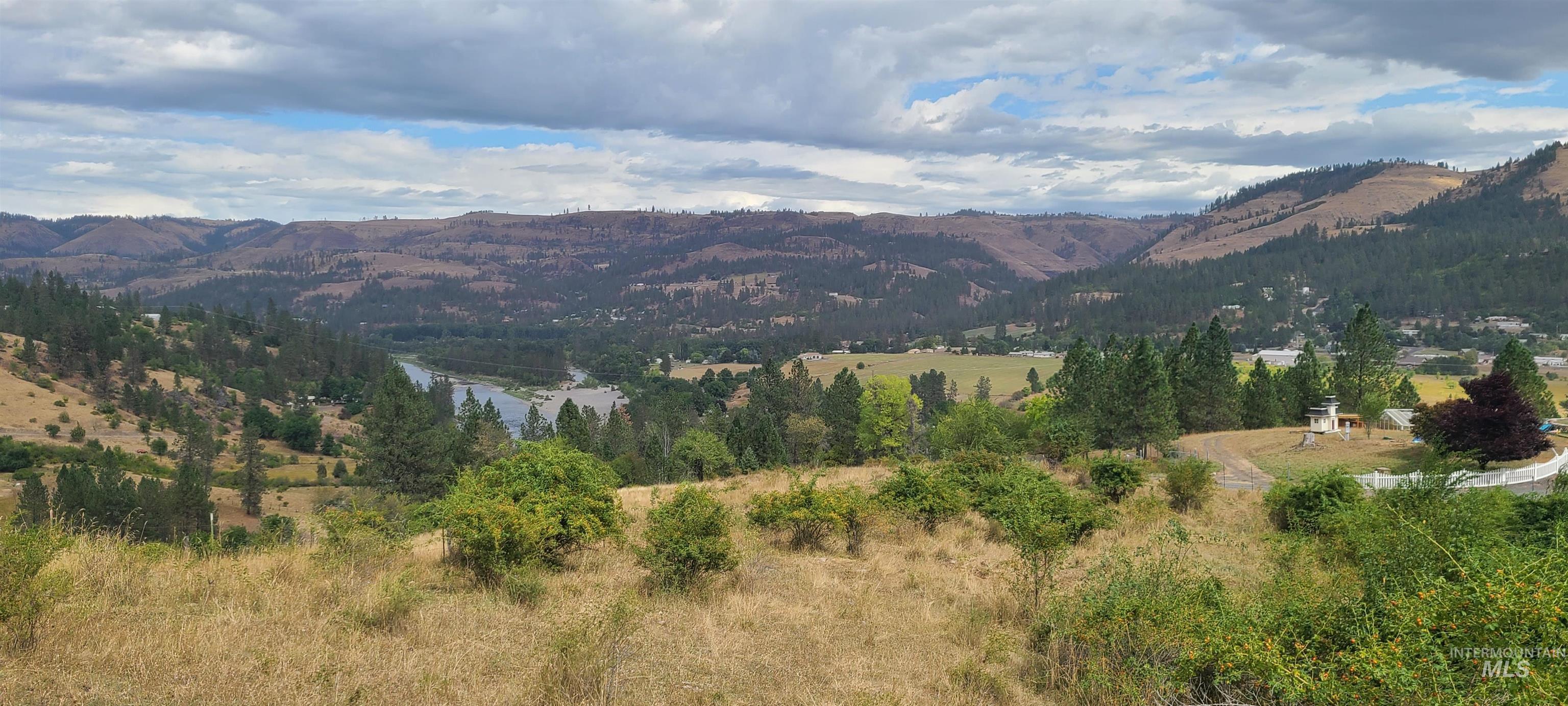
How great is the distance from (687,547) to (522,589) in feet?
7.30

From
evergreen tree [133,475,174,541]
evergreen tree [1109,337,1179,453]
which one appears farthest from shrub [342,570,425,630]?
evergreen tree [1109,337,1179,453]

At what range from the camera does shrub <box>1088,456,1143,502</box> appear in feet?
73.1

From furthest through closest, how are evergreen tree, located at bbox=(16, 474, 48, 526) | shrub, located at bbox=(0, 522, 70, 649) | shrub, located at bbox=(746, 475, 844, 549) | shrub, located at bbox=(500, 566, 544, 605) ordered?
evergreen tree, located at bbox=(16, 474, 48, 526) < shrub, located at bbox=(746, 475, 844, 549) < shrub, located at bbox=(500, 566, 544, 605) < shrub, located at bbox=(0, 522, 70, 649)

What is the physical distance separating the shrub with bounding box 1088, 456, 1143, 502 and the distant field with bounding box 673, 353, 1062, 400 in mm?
97697

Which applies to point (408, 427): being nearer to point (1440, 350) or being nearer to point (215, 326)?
point (215, 326)

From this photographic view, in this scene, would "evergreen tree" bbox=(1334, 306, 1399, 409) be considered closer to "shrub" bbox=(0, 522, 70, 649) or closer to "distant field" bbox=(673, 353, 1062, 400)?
"distant field" bbox=(673, 353, 1062, 400)

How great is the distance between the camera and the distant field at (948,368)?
135 metres

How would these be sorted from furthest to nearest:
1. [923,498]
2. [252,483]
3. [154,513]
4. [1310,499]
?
[252,483] < [154,513] < [1310,499] < [923,498]

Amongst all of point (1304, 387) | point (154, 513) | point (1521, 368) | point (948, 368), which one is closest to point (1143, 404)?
point (1304, 387)

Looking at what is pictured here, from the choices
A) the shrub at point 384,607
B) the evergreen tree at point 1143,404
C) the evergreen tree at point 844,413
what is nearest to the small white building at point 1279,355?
the evergreen tree at point 844,413

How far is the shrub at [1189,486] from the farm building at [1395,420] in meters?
38.9

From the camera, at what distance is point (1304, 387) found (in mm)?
62688

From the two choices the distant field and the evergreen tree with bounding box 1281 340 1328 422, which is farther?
the distant field

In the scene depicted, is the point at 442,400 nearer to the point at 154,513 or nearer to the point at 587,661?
the point at 154,513
